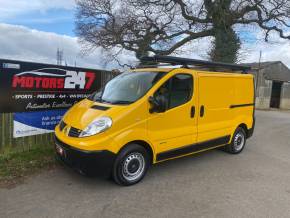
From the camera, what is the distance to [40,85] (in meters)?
6.32

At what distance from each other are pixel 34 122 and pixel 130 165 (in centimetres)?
302

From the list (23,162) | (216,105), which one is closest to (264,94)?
(216,105)

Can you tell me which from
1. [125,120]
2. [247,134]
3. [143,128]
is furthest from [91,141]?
[247,134]

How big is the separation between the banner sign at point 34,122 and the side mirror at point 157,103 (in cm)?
313

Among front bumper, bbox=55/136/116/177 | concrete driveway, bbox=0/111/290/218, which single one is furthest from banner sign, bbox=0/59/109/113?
front bumper, bbox=55/136/116/177

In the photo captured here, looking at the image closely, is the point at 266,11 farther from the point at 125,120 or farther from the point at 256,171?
the point at 125,120

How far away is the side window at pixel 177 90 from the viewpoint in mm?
4977

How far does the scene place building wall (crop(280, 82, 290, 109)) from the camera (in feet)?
92.7

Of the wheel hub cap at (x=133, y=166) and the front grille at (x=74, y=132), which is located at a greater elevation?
the front grille at (x=74, y=132)

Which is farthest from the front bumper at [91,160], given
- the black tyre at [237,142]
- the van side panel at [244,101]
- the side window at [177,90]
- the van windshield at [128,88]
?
the black tyre at [237,142]

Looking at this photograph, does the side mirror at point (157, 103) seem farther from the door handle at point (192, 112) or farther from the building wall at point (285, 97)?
Result: the building wall at point (285, 97)

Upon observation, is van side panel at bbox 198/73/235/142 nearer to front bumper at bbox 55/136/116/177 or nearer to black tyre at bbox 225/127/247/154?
black tyre at bbox 225/127/247/154

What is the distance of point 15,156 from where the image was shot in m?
5.76

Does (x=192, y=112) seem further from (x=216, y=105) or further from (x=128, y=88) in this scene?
(x=128, y=88)
